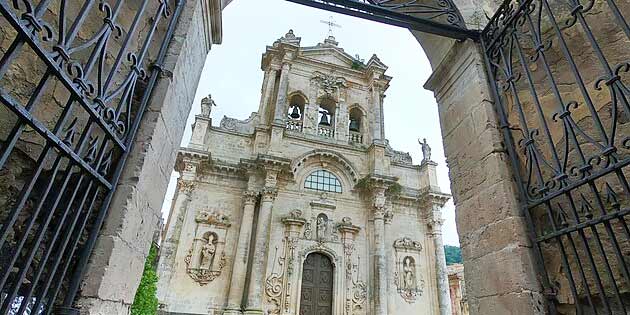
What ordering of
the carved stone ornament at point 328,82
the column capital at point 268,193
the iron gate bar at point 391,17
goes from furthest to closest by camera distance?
the carved stone ornament at point 328,82 → the column capital at point 268,193 → the iron gate bar at point 391,17

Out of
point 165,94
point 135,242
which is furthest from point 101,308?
point 165,94

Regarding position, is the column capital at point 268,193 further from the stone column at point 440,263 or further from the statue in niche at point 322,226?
the stone column at point 440,263

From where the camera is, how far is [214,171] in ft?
43.1

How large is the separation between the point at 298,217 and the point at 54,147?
1166 centimetres

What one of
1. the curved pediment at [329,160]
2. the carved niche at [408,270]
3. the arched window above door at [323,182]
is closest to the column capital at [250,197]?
the curved pediment at [329,160]

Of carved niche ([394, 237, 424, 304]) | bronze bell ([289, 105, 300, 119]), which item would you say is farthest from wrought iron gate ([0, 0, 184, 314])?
bronze bell ([289, 105, 300, 119])

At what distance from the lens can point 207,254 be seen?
38.2 feet

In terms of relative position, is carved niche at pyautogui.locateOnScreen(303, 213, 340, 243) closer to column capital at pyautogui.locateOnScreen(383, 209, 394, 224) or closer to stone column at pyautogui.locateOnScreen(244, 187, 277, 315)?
stone column at pyautogui.locateOnScreen(244, 187, 277, 315)

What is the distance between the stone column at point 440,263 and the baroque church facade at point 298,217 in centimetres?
4

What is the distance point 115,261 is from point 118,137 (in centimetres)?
65

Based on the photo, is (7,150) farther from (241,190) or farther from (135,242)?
(241,190)

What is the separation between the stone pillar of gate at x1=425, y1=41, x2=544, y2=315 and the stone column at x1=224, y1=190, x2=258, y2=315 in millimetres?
9845

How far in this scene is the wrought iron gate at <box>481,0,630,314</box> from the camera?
1763mm

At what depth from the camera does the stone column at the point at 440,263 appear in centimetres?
1278
